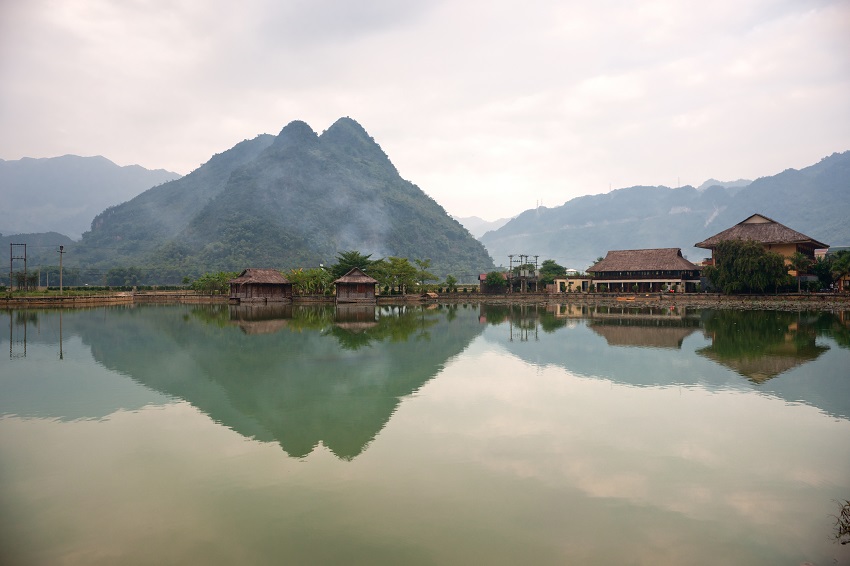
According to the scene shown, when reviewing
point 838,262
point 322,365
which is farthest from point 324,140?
point 322,365

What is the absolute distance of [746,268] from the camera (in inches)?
1491

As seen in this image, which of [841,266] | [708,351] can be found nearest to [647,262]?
[841,266]

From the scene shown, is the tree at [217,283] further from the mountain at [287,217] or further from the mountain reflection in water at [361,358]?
the mountain at [287,217]

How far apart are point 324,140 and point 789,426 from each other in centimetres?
17949

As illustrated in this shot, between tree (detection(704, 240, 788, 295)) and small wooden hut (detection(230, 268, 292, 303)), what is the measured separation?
3859 cm

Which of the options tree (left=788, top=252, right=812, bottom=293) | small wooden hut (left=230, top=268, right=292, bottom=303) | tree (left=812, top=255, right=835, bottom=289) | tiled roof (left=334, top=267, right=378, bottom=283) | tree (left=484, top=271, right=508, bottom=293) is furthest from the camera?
tree (left=484, top=271, right=508, bottom=293)

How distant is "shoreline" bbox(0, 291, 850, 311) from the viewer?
1391 inches

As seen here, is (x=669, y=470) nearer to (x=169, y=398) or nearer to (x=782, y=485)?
(x=782, y=485)

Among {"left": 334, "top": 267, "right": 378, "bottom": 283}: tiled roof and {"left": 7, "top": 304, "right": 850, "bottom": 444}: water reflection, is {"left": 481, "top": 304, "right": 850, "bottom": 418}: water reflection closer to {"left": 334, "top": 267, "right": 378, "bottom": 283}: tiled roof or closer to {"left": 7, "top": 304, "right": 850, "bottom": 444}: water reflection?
{"left": 7, "top": 304, "right": 850, "bottom": 444}: water reflection

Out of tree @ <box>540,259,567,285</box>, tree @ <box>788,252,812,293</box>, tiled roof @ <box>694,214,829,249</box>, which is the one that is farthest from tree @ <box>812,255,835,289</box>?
tree @ <box>540,259,567,285</box>

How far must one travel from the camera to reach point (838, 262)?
122ft

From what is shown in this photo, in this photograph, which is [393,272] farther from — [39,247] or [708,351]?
[39,247]

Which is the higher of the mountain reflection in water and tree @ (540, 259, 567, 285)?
tree @ (540, 259, 567, 285)

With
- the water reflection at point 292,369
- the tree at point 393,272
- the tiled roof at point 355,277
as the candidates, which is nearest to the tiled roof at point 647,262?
the tree at point 393,272
